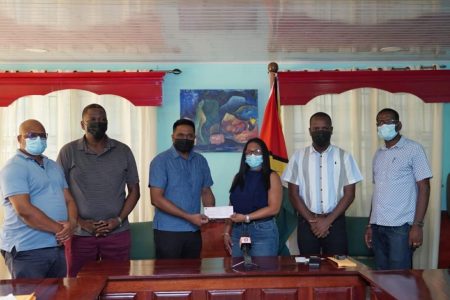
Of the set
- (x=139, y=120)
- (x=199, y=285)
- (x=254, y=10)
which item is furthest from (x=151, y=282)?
(x=139, y=120)

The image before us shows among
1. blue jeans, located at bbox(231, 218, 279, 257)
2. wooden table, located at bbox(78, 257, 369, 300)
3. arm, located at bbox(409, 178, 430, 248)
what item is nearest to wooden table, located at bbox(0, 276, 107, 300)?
wooden table, located at bbox(78, 257, 369, 300)

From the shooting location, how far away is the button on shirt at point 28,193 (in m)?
2.90

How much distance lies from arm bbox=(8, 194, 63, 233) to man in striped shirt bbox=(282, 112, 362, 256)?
70.6 inches

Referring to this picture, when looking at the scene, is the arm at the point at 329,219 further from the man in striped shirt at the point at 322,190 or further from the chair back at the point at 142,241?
the chair back at the point at 142,241

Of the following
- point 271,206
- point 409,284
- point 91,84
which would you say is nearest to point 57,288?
point 271,206

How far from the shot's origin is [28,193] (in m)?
2.92

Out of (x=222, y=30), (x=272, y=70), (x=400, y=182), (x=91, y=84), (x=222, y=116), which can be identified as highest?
(x=222, y=30)

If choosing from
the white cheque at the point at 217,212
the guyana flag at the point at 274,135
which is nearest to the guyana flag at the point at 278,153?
the guyana flag at the point at 274,135

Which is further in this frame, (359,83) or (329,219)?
(359,83)

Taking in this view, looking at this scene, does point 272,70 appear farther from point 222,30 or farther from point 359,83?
point 222,30

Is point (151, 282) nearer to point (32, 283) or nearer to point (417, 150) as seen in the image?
point (32, 283)

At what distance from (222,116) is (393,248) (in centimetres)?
213

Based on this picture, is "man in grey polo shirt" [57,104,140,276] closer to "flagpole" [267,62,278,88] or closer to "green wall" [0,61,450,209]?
"green wall" [0,61,450,209]

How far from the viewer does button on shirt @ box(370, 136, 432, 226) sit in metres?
3.43
